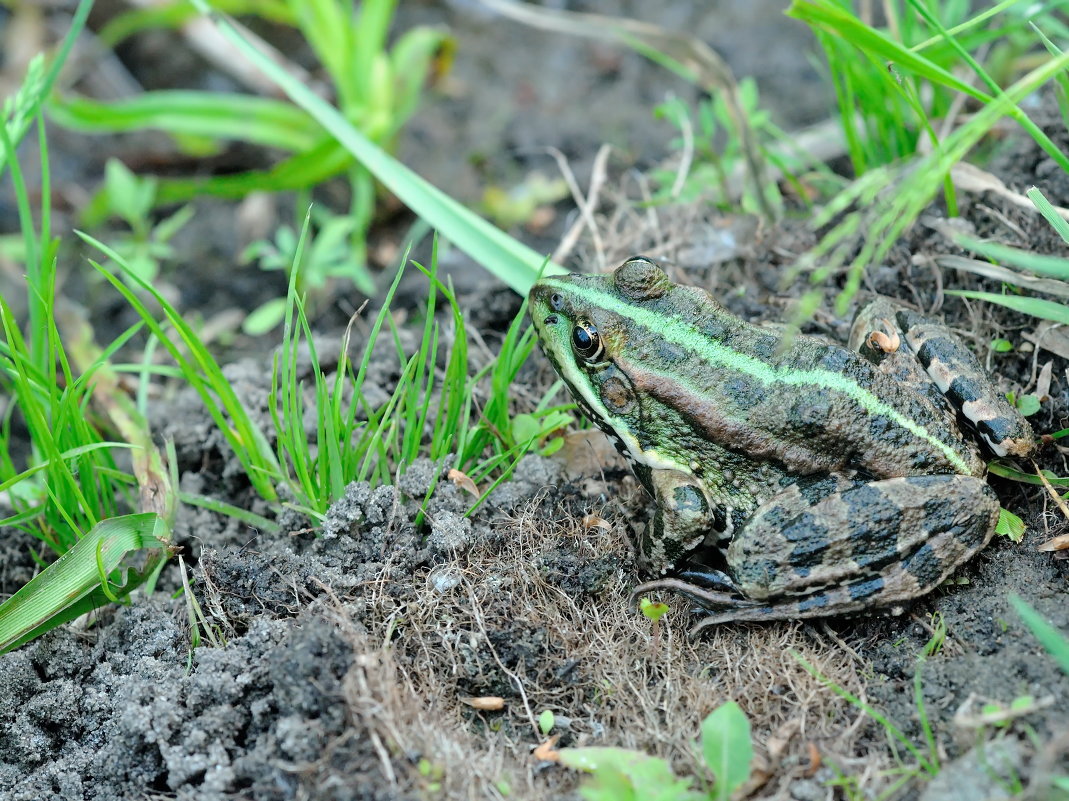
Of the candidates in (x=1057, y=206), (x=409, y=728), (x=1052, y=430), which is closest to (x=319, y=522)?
(x=409, y=728)

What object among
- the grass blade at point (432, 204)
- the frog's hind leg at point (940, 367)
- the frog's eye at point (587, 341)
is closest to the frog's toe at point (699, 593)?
the frog's eye at point (587, 341)

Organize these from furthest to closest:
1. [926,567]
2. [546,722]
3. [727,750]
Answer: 1. [926,567]
2. [546,722]
3. [727,750]

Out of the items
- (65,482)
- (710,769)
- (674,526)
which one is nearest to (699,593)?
(674,526)

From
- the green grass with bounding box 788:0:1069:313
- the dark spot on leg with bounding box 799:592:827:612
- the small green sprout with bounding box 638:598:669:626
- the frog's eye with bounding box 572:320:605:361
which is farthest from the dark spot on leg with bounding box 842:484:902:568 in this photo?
the frog's eye with bounding box 572:320:605:361

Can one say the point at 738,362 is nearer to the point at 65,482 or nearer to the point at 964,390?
the point at 964,390

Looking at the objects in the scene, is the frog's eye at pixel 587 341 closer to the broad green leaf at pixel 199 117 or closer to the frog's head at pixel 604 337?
the frog's head at pixel 604 337

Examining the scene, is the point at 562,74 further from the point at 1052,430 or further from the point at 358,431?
the point at 1052,430
